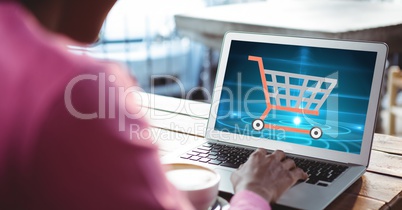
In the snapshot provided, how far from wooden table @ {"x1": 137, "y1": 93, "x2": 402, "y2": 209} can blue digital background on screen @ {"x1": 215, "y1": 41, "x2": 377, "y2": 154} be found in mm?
76

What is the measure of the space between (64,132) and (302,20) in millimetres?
2124

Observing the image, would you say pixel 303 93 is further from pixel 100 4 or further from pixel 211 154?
pixel 100 4

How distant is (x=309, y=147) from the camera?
3.53 feet

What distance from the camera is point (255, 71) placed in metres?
1.16

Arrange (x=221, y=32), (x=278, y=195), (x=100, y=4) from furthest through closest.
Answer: (x=221, y=32)
(x=278, y=195)
(x=100, y=4)

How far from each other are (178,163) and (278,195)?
17cm

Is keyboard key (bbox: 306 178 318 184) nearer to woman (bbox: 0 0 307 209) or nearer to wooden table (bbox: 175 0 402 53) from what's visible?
woman (bbox: 0 0 307 209)

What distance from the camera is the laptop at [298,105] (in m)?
1.04

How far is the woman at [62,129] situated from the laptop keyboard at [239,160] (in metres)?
0.47

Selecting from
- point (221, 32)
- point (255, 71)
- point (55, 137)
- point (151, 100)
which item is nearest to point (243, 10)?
point (221, 32)

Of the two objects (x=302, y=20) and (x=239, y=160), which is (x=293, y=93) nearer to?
(x=239, y=160)

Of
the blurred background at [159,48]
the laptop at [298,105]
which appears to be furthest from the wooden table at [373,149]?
the blurred background at [159,48]

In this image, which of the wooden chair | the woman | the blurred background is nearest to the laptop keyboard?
the woman

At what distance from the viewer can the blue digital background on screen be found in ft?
3.46
